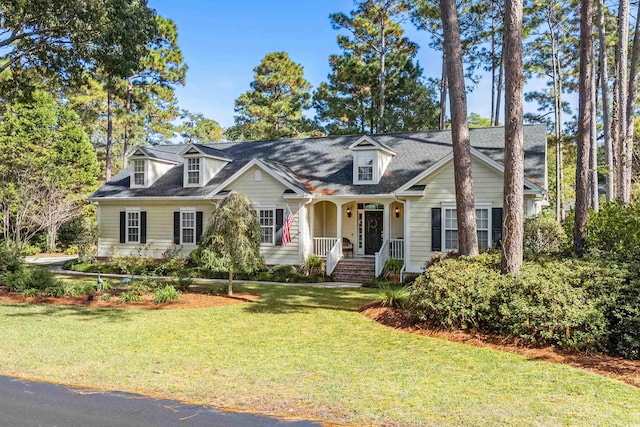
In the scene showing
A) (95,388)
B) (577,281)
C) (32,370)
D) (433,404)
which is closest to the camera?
(433,404)

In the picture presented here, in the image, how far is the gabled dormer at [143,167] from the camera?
→ 23156 mm

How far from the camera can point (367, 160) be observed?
20250mm

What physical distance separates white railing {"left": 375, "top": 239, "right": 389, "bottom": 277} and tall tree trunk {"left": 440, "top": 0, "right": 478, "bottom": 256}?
690 cm

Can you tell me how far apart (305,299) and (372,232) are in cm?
766

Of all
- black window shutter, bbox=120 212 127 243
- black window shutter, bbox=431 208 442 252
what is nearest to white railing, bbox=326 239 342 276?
black window shutter, bbox=431 208 442 252

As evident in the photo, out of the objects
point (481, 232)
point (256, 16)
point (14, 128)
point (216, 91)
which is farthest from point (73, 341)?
point (216, 91)

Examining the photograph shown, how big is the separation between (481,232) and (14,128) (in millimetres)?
27037

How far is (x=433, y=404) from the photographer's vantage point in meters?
5.48

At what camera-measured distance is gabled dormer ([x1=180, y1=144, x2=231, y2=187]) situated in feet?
72.3

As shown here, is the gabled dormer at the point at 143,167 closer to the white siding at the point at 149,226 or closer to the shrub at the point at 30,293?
the white siding at the point at 149,226

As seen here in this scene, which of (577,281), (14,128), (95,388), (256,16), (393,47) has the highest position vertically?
(393,47)

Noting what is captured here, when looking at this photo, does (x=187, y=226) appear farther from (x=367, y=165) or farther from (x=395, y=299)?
(x=395, y=299)

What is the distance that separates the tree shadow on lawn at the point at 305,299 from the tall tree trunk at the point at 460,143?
323 centimetres

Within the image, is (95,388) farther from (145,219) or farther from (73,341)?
(145,219)
